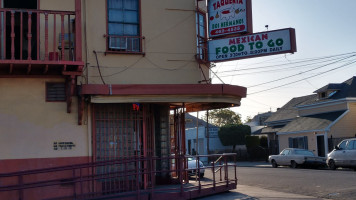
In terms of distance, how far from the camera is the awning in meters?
12.1

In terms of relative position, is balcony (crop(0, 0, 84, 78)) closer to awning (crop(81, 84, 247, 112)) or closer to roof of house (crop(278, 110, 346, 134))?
awning (crop(81, 84, 247, 112))

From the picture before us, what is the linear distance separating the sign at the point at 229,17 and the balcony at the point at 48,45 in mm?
4250

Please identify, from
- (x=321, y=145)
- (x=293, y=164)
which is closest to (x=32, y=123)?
(x=293, y=164)

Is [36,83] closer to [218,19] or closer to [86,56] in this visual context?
[86,56]

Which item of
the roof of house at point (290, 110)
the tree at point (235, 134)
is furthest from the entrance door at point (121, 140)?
the tree at point (235, 134)

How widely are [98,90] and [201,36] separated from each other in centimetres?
430

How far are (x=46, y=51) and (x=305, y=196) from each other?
28.3 feet

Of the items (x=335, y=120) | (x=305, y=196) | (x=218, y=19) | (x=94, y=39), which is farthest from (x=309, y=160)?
(x=94, y=39)

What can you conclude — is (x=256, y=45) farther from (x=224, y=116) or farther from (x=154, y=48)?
(x=224, y=116)

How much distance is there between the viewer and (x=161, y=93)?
1251 cm

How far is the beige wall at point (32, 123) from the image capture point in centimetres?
1209

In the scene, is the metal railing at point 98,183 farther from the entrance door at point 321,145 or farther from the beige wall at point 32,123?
the entrance door at point 321,145

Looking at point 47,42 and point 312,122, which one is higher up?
point 47,42

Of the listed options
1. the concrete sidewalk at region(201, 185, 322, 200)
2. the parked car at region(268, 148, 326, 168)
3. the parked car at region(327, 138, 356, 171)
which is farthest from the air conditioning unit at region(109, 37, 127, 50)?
the parked car at region(268, 148, 326, 168)
